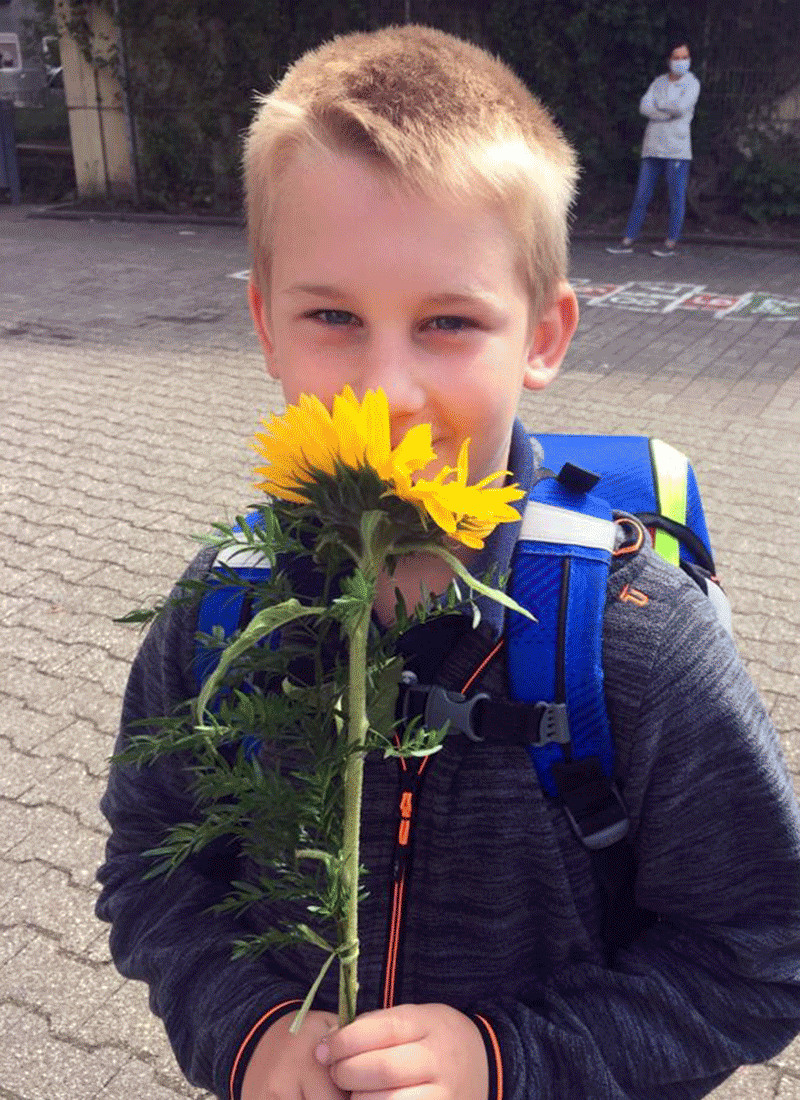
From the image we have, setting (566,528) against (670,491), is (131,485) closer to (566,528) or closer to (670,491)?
(670,491)

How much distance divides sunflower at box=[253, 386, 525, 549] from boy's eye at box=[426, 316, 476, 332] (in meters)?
0.33

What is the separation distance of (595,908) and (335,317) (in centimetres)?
83

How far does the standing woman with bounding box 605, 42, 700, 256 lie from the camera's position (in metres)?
12.5

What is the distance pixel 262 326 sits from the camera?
1557mm

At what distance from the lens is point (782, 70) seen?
13.6 metres

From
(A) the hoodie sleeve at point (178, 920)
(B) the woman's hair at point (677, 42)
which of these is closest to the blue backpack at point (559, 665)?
(A) the hoodie sleeve at point (178, 920)

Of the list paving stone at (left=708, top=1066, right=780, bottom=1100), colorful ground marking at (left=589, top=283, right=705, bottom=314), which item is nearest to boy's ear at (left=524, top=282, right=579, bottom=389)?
paving stone at (left=708, top=1066, right=780, bottom=1100)

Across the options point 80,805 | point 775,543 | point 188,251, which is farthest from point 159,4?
point 80,805

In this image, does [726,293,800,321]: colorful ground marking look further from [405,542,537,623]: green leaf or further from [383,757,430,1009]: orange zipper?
[405,542,537,623]: green leaf

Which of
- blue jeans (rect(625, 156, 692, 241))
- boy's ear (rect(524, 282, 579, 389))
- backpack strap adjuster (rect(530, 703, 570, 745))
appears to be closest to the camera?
backpack strap adjuster (rect(530, 703, 570, 745))

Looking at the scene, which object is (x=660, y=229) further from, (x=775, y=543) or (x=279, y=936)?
(x=279, y=936)

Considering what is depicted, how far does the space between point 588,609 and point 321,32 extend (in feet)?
49.7

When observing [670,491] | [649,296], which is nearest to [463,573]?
[670,491]

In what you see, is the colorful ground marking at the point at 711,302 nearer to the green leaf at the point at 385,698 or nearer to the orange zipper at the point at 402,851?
the orange zipper at the point at 402,851
